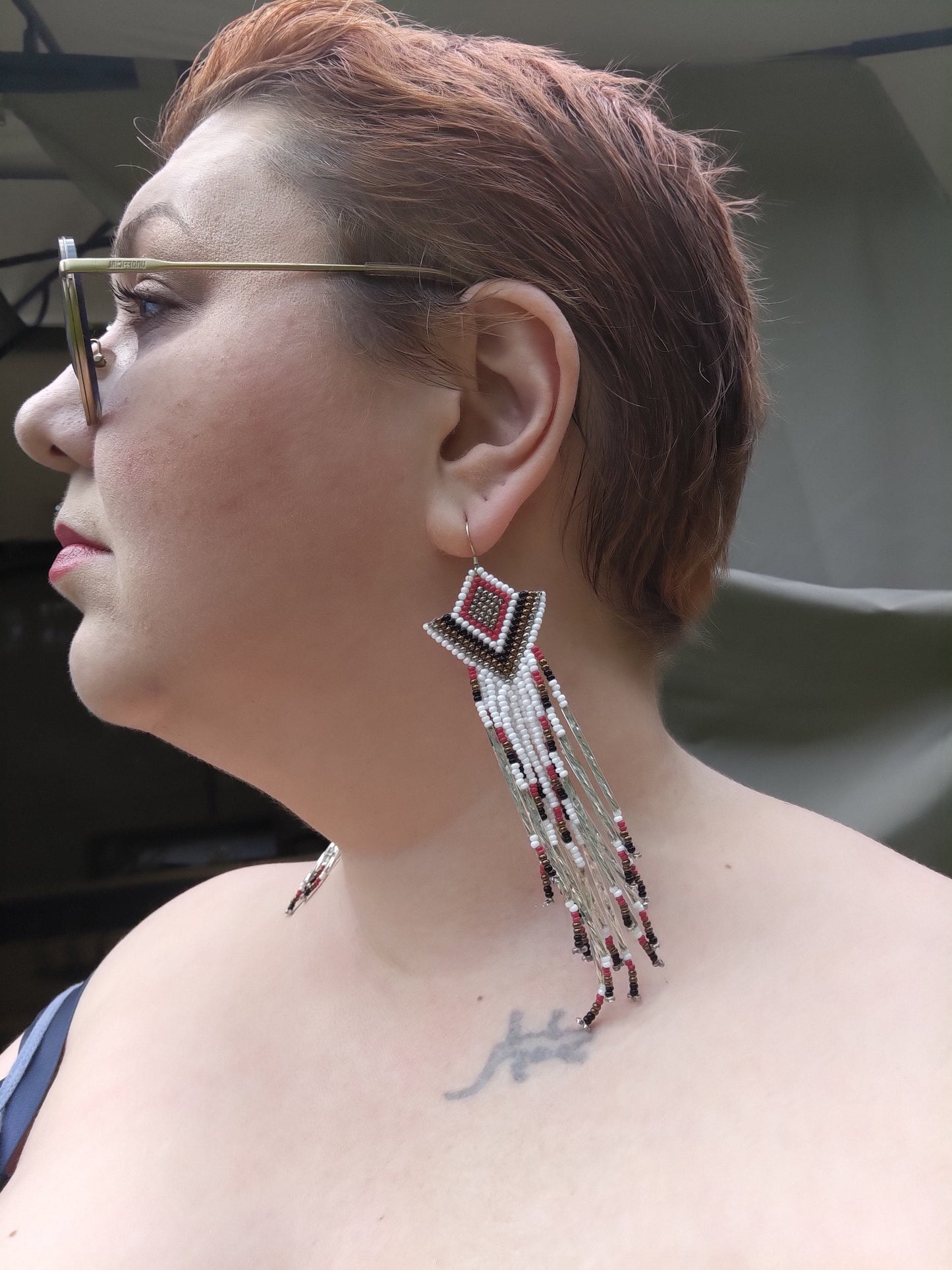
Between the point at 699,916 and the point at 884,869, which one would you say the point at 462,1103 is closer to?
the point at 699,916

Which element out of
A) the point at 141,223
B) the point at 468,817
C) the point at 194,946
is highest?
the point at 141,223

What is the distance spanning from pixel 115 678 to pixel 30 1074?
0.62 meters

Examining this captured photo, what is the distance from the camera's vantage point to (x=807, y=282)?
5.92ft

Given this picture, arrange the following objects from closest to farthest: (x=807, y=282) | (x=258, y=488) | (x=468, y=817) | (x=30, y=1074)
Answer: (x=258, y=488) < (x=468, y=817) < (x=30, y=1074) < (x=807, y=282)

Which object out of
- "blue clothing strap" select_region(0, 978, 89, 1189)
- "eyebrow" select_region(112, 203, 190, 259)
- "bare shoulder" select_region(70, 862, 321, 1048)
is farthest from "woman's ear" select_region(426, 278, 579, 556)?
"blue clothing strap" select_region(0, 978, 89, 1189)

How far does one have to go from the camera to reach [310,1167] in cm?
89

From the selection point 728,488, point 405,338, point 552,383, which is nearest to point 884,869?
point 728,488

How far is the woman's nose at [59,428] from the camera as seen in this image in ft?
3.06

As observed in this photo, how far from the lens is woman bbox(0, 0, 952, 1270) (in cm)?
80

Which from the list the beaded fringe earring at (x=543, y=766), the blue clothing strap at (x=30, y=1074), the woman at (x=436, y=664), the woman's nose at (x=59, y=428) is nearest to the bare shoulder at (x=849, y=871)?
the woman at (x=436, y=664)

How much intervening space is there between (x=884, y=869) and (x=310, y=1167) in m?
0.61

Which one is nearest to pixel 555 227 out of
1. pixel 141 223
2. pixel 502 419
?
pixel 502 419

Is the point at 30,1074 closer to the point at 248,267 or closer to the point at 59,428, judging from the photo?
the point at 59,428

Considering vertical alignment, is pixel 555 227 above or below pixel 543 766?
above
